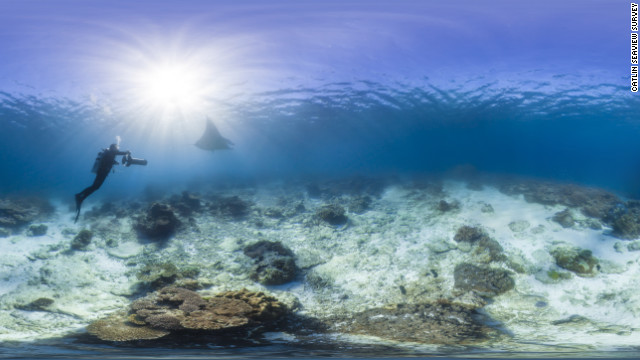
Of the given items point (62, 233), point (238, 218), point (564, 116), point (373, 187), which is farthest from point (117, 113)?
point (564, 116)

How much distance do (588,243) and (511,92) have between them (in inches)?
770

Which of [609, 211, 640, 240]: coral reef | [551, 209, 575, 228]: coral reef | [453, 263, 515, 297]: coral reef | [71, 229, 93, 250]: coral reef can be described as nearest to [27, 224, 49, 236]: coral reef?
[71, 229, 93, 250]: coral reef

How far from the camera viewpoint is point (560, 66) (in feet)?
65.2

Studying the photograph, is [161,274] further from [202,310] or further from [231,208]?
[231,208]

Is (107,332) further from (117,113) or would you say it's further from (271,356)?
(117,113)

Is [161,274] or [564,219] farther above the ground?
[564,219]

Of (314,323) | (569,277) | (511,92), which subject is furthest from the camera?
(511,92)

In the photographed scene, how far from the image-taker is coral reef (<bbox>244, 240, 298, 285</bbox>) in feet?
26.3

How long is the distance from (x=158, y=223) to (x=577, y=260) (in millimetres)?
13410

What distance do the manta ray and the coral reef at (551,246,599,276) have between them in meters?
18.5

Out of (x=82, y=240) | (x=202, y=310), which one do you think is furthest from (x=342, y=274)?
(x=82, y=240)

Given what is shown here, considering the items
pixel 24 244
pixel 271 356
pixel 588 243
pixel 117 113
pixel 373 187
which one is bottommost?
pixel 271 356

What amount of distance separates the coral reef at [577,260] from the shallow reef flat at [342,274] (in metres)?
0.05

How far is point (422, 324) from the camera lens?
19.1ft
